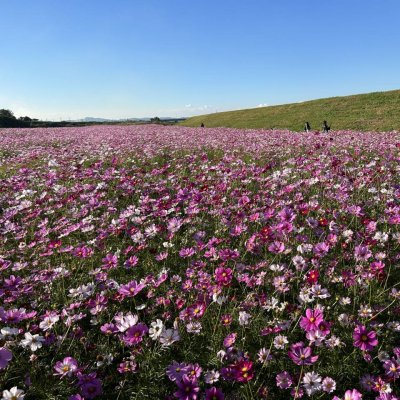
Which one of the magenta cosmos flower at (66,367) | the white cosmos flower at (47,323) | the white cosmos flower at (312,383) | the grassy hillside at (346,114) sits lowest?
the white cosmos flower at (312,383)

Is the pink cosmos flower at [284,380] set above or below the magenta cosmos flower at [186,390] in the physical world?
below

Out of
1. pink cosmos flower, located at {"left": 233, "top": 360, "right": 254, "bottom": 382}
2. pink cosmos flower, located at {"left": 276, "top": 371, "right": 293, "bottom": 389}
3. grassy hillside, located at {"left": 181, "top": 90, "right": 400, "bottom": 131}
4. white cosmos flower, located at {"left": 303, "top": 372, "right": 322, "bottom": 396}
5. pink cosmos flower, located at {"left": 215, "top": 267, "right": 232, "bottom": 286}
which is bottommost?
pink cosmos flower, located at {"left": 276, "top": 371, "right": 293, "bottom": 389}

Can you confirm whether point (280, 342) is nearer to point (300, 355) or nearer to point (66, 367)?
point (300, 355)

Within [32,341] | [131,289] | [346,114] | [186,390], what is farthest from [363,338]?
[346,114]

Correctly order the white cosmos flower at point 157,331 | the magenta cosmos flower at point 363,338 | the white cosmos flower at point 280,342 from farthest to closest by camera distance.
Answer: the white cosmos flower at point 280,342 < the white cosmos flower at point 157,331 < the magenta cosmos flower at point 363,338

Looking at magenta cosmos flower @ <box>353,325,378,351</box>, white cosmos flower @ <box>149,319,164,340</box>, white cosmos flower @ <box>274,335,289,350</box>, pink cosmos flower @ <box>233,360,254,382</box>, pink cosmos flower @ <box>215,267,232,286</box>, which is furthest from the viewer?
pink cosmos flower @ <box>215,267,232,286</box>

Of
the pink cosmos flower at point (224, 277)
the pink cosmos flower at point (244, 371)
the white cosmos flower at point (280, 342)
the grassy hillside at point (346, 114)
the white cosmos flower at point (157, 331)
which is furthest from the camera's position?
the grassy hillside at point (346, 114)

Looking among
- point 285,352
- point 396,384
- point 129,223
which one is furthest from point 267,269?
point 129,223

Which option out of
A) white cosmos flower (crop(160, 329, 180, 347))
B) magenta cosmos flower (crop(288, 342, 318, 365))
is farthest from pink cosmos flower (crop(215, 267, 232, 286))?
magenta cosmos flower (crop(288, 342, 318, 365))

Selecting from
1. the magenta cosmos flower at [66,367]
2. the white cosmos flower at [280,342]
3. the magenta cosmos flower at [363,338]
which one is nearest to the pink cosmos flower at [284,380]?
the white cosmos flower at [280,342]

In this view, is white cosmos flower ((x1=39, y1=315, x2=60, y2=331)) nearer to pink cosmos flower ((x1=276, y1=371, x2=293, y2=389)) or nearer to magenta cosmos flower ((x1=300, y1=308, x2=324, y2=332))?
pink cosmos flower ((x1=276, y1=371, x2=293, y2=389))

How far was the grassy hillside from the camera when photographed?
93.0 feet

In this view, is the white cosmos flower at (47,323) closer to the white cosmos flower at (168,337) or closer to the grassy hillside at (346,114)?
the white cosmos flower at (168,337)

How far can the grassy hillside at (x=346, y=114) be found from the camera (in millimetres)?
28344
